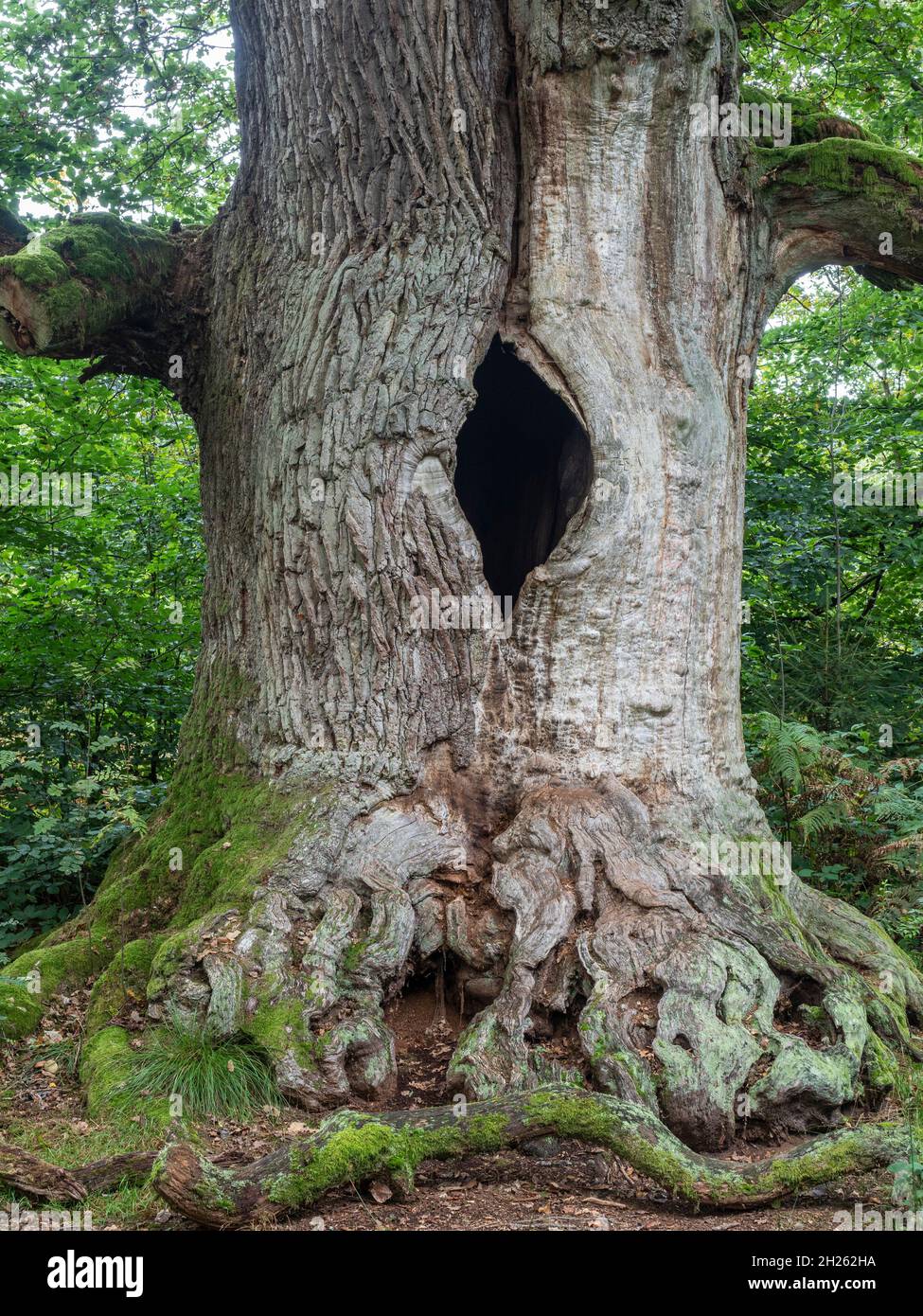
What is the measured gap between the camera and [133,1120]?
12.1 ft

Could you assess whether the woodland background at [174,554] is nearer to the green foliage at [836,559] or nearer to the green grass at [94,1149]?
the green foliage at [836,559]

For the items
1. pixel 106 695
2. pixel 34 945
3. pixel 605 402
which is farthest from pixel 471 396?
pixel 106 695

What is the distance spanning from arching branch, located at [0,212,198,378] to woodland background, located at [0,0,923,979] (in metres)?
1.29

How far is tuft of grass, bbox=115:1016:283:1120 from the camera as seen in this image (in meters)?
3.75

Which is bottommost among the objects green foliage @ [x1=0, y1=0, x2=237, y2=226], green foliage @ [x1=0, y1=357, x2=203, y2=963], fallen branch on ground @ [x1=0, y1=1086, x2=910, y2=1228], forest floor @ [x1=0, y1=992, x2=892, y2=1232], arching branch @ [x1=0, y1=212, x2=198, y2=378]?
forest floor @ [x1=0, y1=992, x2=892, y2=1232]

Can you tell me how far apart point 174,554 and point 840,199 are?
5.50 m

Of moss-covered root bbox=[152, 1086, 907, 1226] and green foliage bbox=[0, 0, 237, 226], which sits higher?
green foliage bbox=[0, 0, 237, 226]

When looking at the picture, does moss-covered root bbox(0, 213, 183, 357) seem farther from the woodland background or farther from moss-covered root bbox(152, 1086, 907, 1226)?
moss-covered root bbox(152, 1086, 907, 1226)

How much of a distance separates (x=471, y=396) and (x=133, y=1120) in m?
3.29

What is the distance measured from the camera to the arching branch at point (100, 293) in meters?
5.07

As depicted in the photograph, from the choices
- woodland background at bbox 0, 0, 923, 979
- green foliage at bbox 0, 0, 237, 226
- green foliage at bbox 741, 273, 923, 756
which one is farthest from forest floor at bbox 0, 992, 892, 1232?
green foliage at bbox 0, 0, 237, 226

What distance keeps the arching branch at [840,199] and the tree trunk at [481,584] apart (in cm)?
15

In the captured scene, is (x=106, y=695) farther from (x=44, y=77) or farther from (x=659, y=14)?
(x=659, y=14)
